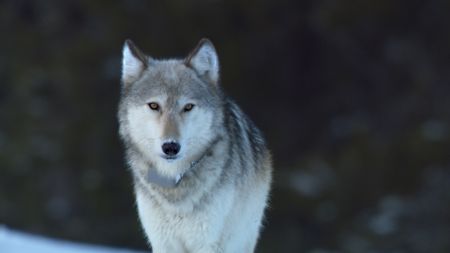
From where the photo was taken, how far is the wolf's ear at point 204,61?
6961 mm

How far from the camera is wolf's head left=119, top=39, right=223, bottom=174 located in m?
6.62

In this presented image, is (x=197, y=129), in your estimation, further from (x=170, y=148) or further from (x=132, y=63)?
(x=132, y=63)

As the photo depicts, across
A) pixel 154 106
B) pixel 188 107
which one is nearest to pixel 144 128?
pixel 154 106

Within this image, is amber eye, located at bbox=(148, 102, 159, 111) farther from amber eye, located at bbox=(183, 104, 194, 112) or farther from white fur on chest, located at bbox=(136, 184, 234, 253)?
white fur on chest, located at bbox=(136, 184, 234, 253)

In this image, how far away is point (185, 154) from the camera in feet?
22.2

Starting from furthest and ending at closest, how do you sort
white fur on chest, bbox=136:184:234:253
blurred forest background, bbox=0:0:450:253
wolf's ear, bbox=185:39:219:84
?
blurred forest background, bbox=0:0:450:253 < wolf's ear, bbox=185:39:219:84 < white fur on chest, bbox=136:184:234:253

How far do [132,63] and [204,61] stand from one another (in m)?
0.40

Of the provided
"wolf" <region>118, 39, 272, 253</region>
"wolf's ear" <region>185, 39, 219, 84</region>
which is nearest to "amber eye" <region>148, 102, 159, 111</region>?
"wolf" <region>118, 39, 272, 253</region>

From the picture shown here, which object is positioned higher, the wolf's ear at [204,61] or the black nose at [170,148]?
the wolf's ear at [204,61]

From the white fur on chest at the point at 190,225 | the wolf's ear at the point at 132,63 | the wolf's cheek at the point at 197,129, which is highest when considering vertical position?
the wolf's ear at the point at 132,63

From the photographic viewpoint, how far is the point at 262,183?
7.38 m

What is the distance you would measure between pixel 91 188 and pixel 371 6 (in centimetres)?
494

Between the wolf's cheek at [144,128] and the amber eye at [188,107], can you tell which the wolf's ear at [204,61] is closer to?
the amber eye at [188,107]

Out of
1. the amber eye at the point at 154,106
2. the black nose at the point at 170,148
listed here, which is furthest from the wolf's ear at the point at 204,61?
the black nose at the point at 170,148
